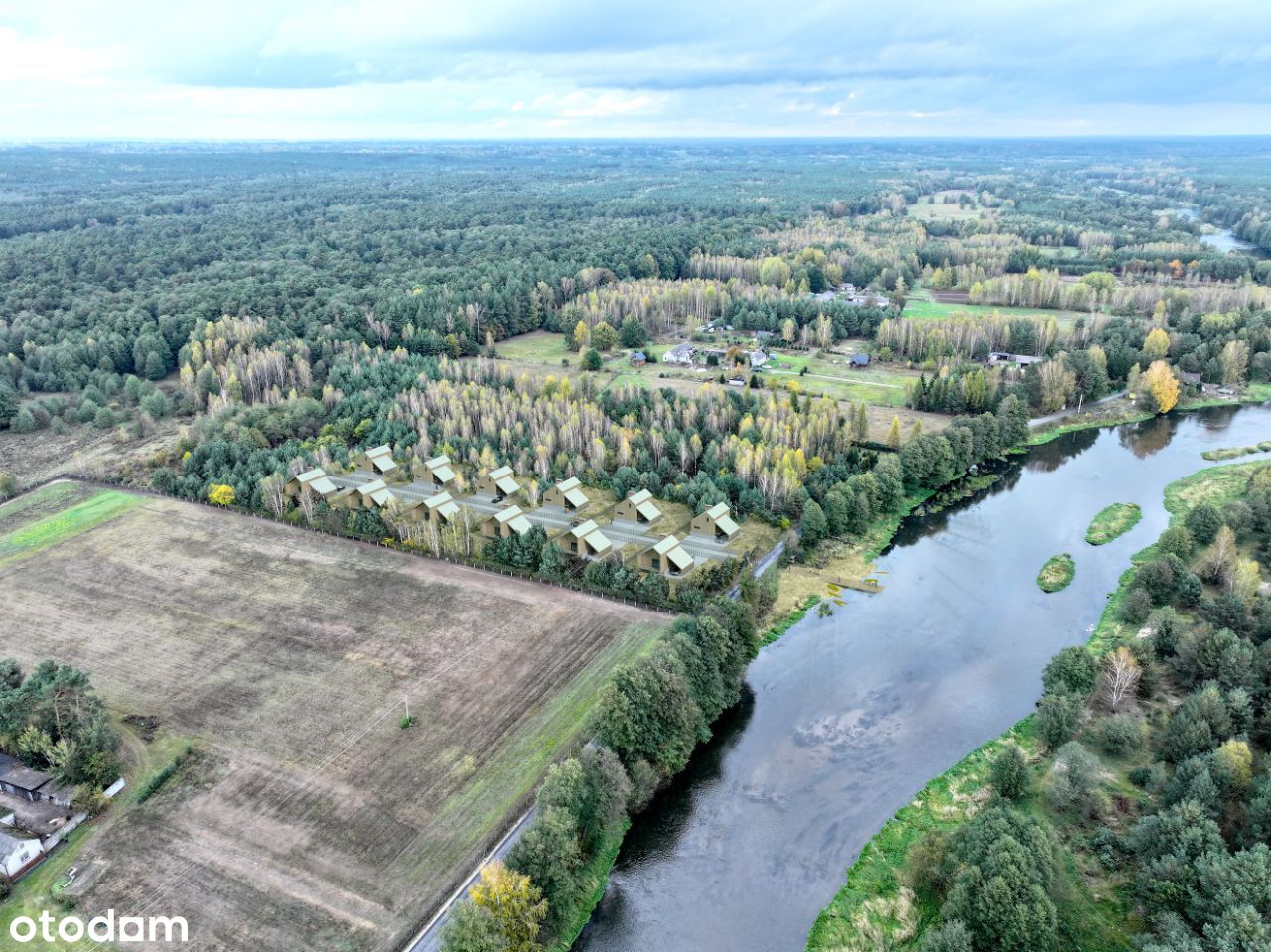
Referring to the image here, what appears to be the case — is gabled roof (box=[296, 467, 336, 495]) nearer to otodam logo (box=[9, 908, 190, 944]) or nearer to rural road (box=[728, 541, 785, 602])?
rural road (box=[728, 541, 785, 602])

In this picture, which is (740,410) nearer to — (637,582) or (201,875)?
(637,582)

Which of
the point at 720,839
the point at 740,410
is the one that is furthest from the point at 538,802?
the point at 740,410

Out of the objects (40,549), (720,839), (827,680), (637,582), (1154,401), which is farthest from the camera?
(1154,401)

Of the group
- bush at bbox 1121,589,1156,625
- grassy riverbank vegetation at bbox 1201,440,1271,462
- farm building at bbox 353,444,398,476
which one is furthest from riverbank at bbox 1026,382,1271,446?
farm building at bbox 353,444,398,476

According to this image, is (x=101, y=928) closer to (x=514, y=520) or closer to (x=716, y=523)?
(x=514, y=520)

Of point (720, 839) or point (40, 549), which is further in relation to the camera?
point (40, 549)

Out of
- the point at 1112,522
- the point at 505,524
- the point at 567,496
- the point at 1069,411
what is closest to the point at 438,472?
the point at 567,496
